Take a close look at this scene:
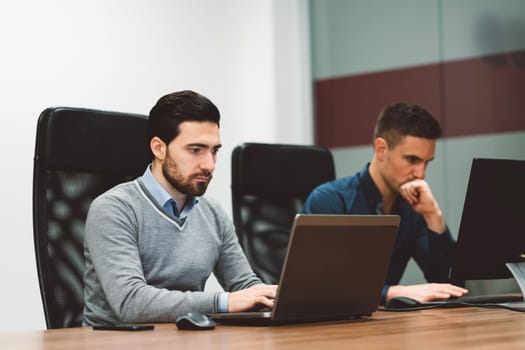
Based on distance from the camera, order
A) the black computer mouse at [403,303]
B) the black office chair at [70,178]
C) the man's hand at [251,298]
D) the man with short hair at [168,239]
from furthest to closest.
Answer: the black office chair at [70,178] → the black computer mouse at [403,303] → the man with short hair at [168,239] → the man's hand at [251,298]

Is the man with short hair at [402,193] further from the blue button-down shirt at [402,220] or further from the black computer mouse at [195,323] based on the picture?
the black computer mouse at [195,323]

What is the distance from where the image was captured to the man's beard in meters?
2.35

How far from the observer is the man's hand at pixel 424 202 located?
287 centimetres

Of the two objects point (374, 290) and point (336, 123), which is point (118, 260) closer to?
point (374, 290)

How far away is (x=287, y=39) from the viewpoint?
4.30 metres

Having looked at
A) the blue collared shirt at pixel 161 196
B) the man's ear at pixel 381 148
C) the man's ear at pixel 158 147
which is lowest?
the blue collared shirt at pixel 161 196

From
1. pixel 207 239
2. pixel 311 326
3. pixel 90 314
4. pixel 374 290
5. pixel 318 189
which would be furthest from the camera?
pixel 318 189

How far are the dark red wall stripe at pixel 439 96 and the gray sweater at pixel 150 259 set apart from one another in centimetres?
168

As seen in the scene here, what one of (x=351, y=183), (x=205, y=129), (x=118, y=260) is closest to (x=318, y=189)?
(x=351, y=183)

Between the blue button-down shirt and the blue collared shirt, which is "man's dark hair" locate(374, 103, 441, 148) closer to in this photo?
the blue button-down shirt

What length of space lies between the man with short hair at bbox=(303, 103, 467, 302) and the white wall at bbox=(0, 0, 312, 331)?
1196 mm

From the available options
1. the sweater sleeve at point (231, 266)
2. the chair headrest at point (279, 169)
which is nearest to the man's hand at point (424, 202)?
the chair headrest at point (279, 169)

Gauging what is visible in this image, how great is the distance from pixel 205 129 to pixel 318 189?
63 centimetres

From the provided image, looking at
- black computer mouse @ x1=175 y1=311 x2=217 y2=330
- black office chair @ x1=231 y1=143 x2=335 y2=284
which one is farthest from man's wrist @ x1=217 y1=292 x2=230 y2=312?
black office chair @ x1=231 y1=143 x2=335 y2=284
